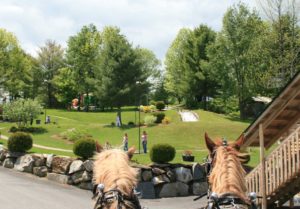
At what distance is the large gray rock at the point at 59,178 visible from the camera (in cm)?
2388

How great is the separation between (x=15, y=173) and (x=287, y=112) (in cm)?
1645

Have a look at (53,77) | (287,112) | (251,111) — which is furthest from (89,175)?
(53,77)

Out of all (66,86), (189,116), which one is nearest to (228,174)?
(189,116)

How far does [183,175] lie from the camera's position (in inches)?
938

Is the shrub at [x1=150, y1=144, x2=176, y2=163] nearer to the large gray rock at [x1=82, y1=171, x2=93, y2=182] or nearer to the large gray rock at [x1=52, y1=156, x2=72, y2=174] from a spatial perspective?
the large gray rock at [x1=82, y1=171, x2=93, y2=182]

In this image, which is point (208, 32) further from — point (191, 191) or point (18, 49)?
point (191, 191)

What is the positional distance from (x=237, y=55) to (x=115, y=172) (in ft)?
191

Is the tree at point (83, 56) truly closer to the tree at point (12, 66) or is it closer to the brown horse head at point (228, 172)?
the tree at point (12, 66)

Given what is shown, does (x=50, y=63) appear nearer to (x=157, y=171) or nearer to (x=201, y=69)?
(x=201, y=69)

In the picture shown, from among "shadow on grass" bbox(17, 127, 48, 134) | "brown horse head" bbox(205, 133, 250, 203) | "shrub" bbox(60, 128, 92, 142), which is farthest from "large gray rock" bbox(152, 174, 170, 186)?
"shadow on grass" bbox(17, 127, 48, 134)

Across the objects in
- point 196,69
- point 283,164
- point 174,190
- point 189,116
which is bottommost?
point 174,190

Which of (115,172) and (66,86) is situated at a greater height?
(66,86)

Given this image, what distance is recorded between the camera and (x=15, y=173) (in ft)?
84.0

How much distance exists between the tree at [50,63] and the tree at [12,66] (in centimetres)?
940
